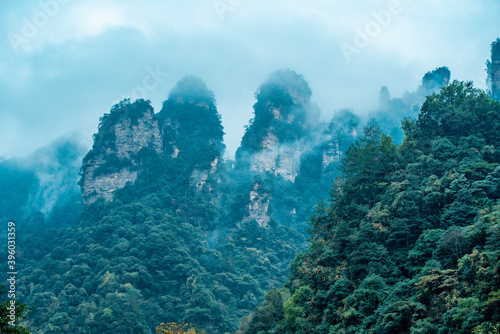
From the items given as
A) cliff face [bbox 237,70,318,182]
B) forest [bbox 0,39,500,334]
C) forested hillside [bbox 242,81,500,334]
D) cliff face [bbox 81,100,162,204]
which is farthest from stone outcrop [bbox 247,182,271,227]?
forested hillside [bbox 242,81,500,334]

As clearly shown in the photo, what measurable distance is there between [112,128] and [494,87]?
56.0m

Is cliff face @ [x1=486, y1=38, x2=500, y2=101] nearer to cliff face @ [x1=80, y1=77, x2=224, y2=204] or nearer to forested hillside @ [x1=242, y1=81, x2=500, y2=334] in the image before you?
forested hillside @ [x1=242, y1=81, x2=500, y2=334]

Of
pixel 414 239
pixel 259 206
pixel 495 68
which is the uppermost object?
pixel 495 68

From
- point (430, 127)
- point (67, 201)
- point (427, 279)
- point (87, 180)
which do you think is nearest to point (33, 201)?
point (67, 201)

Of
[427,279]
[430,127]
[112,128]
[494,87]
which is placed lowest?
[427,279]

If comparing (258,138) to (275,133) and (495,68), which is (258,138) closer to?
(275,133)

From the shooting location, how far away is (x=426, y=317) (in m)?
22.1

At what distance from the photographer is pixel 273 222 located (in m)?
78.9

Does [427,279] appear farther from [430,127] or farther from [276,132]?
[276,132]

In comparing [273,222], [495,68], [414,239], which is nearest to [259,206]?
[273,222]

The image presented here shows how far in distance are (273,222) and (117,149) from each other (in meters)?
27.0

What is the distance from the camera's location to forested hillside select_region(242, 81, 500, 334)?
Answer: 70.8 feet

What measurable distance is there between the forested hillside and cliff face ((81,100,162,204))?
45030 millimetres

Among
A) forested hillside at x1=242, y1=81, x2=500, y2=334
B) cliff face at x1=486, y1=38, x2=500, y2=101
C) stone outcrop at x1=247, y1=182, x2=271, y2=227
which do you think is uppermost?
cliff face at x1=486, y1=38, x2=500, y2=101
